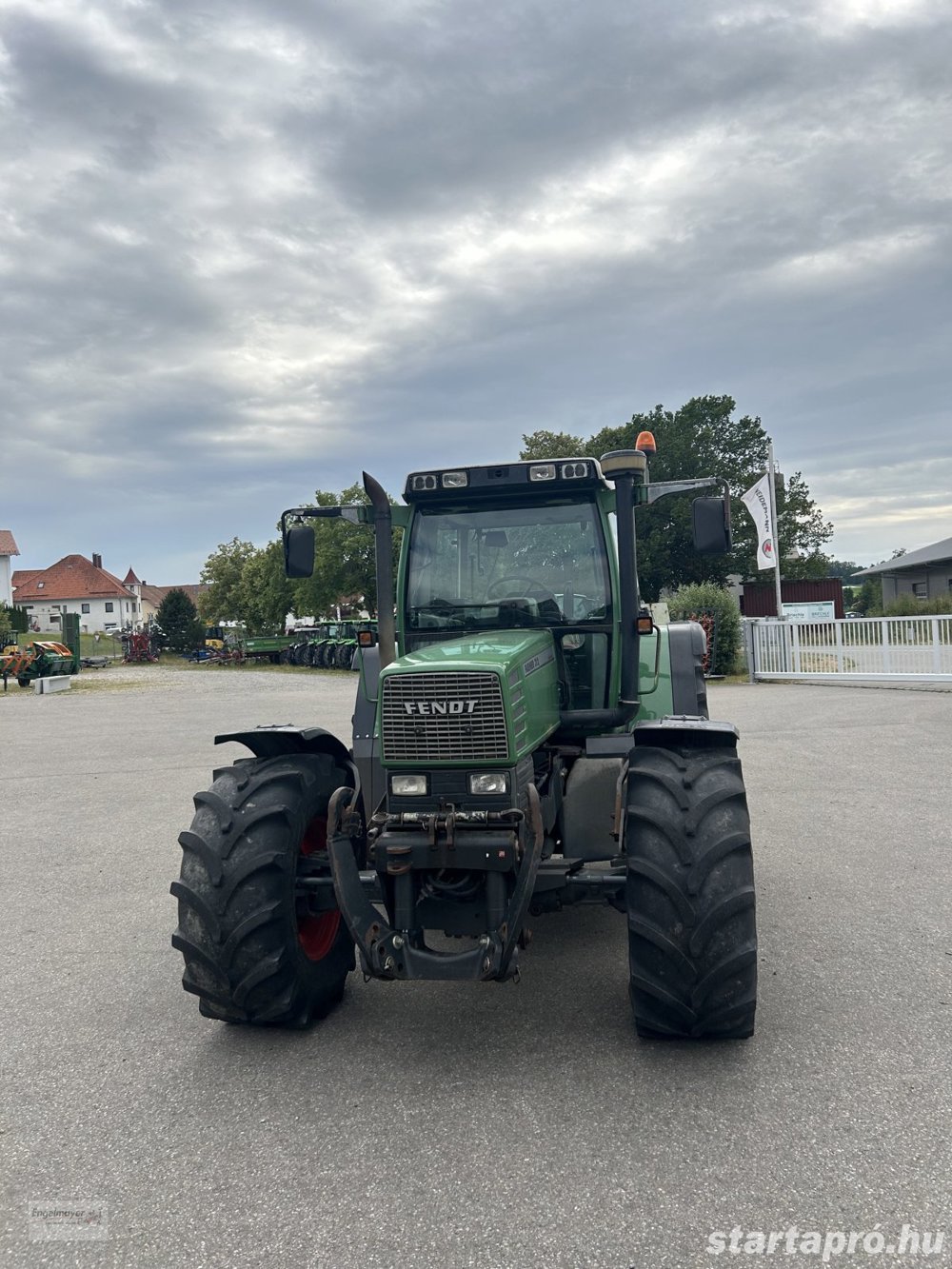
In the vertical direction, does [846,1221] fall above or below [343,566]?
below

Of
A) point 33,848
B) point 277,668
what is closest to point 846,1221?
point 33,848

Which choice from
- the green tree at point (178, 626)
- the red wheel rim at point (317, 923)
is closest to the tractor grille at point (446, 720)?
the red wheel rim at point (317, 923)

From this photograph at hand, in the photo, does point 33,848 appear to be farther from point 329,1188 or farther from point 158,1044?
point 329,1188

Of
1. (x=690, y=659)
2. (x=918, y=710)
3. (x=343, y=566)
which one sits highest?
(x=343, y=566)

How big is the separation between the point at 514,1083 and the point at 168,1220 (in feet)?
4.05

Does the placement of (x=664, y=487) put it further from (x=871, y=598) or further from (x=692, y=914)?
(x=871, y=598)

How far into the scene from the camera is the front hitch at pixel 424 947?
3357mm

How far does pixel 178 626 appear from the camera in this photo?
59.5 meters

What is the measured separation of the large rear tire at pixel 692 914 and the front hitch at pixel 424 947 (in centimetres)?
40

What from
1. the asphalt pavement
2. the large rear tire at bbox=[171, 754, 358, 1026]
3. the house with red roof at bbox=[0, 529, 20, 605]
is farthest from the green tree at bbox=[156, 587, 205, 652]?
the large rear tire at bbox=[171, 754, 358, 1026]

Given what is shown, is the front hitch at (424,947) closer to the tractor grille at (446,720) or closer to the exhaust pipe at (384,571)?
the tractor grille at (446,720)

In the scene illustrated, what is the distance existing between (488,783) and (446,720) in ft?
0.94

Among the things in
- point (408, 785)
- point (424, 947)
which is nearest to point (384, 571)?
point (408, 785)

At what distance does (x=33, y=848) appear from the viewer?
750cm
